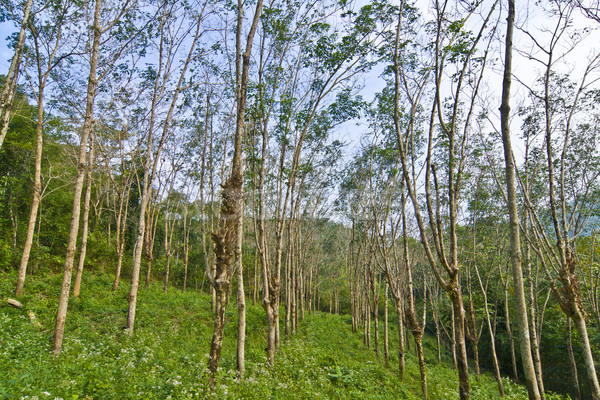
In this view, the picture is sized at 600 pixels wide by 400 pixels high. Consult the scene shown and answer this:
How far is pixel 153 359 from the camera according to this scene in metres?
6.79

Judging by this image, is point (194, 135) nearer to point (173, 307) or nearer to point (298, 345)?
point (173, 307)

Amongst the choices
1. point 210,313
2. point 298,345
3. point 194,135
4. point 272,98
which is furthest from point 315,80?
point 210,313

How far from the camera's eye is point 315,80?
10.1 meters

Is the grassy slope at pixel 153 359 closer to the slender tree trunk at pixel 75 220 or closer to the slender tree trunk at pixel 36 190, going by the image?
the slender tree trunk at pixel 75 220

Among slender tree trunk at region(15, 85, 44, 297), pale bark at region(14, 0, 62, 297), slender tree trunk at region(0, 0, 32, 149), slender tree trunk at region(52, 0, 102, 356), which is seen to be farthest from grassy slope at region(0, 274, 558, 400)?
slender tree trunk at region(0, 0, 32, 149)

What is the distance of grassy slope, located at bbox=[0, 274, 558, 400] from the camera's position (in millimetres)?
4527

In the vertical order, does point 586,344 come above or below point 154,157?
below

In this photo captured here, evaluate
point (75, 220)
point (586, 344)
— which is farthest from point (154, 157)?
point (586, 344)

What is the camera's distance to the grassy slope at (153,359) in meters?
4.53

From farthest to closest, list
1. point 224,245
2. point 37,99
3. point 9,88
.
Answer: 1. point 37,99
2. point 9,88
3. point 224,245

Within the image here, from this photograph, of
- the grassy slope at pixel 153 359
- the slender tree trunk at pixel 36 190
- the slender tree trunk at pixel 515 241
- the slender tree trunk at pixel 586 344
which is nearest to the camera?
the slender tree trunk at pixel 515 241

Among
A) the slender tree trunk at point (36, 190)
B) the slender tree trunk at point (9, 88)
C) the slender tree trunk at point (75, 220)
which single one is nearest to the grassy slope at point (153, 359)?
the slender tree trunk at point (75, 220)

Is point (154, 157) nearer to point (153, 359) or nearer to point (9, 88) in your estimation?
point (9, 88)

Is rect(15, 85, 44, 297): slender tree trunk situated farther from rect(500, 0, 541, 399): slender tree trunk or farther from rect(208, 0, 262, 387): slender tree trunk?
rect(500, 0, 541, 399): slender tree trunk
